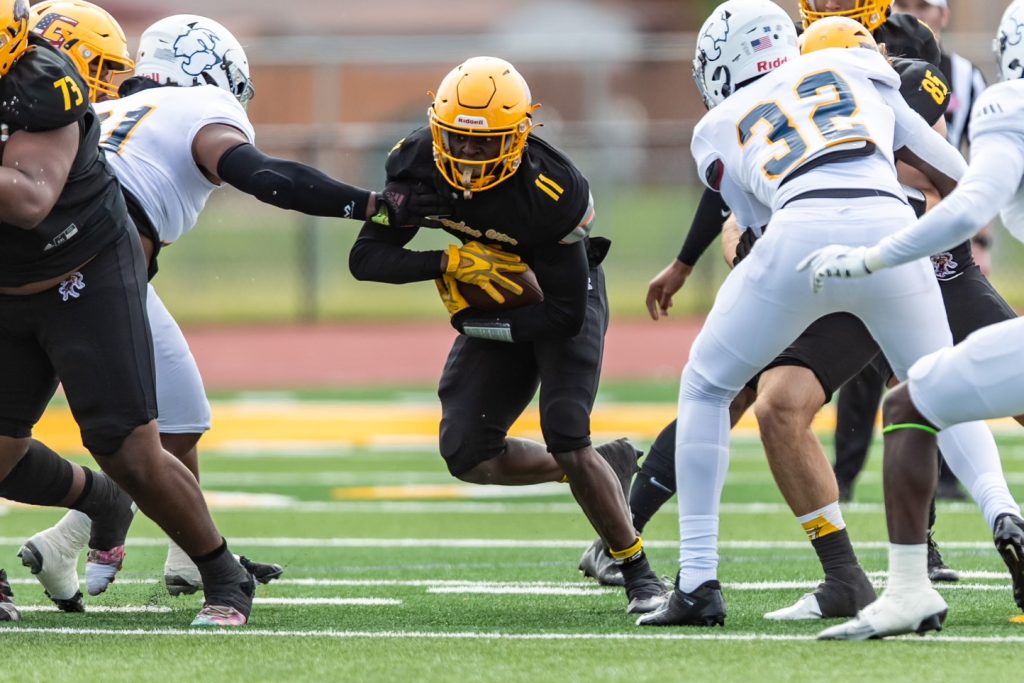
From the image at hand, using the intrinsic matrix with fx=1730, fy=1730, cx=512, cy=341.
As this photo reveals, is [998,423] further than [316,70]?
No

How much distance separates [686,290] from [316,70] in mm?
5528

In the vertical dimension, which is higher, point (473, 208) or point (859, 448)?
point (473, 208)

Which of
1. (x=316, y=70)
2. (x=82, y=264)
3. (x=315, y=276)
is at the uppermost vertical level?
(x=82, y=264)

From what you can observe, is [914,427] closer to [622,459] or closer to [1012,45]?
[1012,45]

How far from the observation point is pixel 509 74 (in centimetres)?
525

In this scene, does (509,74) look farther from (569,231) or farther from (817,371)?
(817,371)

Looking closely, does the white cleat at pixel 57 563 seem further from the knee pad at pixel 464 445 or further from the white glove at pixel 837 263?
the white glove at pixel 837 263

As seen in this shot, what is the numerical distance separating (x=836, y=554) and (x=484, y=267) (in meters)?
1.37

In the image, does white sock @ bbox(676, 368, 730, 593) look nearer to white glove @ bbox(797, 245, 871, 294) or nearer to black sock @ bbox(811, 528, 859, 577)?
black sock @ bbox(811, 528, 859, 577)

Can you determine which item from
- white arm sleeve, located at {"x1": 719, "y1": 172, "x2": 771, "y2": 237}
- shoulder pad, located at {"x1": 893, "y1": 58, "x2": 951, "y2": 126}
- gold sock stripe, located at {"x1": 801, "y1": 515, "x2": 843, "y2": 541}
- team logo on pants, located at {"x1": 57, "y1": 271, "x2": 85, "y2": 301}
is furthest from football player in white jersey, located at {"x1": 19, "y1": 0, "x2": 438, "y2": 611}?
shoulder pad, located at {"x1": 893, "y1": 58, "x2": 951, "y2": 126}

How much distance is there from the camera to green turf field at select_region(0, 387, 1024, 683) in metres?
4.30

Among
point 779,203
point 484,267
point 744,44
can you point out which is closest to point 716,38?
point 744,44

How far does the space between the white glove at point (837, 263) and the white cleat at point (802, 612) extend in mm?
1047

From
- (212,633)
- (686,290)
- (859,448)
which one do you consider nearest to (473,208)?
(212,633)
